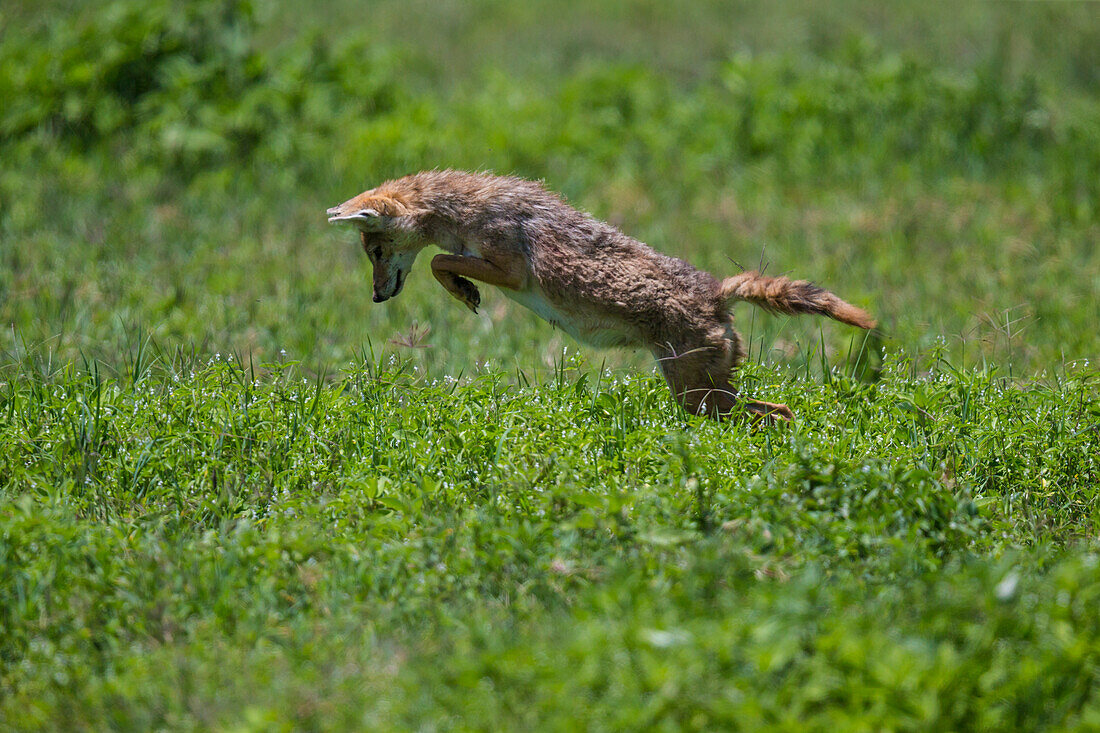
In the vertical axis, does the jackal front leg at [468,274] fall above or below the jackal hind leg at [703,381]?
above

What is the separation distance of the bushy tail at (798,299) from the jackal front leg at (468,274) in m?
1.20

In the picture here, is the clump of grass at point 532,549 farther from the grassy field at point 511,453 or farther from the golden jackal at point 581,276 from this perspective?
the golden jackal at point 581,276

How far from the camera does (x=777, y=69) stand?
11938mm

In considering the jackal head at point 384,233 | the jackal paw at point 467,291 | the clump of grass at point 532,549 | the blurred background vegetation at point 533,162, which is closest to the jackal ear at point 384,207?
the jackal head at point 384,233

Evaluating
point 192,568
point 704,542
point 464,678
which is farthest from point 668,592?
point 192,568

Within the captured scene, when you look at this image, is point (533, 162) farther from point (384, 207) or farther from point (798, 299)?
point (798, 299)

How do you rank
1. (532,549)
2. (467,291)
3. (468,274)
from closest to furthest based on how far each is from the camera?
1. (532,549)
2. (468,274)
3. (467,291)

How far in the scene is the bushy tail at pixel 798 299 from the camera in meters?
5.25

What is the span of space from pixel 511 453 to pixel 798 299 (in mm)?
1675

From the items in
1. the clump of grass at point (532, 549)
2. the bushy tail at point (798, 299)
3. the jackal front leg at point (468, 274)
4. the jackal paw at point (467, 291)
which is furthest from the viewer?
the jackal paw at point (467, 291)

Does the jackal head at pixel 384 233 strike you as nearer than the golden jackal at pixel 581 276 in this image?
No

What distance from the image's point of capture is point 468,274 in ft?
18.2

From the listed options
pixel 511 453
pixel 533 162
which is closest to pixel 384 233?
pixel 511 453

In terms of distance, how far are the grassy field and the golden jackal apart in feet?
0.80
